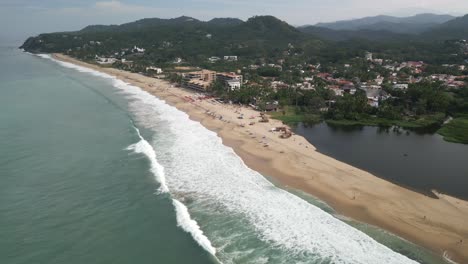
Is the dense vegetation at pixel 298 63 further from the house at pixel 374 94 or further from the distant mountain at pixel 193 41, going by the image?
the house at pixel 374 94

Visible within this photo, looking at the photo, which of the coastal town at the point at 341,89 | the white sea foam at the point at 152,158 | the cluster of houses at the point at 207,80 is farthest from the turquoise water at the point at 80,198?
Result: the coastal town at the point at 341,89

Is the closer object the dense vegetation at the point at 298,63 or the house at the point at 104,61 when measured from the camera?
the dense vegetation at the point at 298,63

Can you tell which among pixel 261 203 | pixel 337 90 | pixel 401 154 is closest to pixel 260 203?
pixel 261 203

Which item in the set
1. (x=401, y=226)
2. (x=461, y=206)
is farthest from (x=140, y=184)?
(x=461, y=206)

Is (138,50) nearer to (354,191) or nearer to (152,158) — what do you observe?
(152,158)

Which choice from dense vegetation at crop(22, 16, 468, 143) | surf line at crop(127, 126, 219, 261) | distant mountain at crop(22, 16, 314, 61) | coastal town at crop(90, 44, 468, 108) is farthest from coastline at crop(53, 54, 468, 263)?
distant mountain at crop(22, 16, 314, 61)

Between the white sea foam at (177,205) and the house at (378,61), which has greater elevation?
the house at (378,61)
